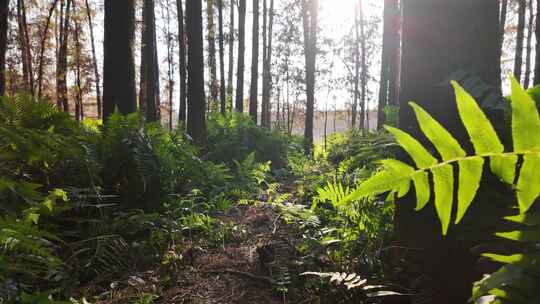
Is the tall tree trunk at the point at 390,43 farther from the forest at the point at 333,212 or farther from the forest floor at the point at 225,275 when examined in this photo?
the forest floor at the point at 225,275

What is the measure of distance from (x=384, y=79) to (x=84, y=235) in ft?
40.4

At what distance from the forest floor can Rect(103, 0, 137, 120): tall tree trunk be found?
3132 mm

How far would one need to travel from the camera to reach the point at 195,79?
8.74m

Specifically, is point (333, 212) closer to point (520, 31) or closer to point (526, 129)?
point (526, 129)

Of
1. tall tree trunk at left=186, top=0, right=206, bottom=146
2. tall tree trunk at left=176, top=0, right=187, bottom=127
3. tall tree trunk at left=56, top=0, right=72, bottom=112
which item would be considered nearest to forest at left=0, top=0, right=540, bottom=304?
tall tree trunk at left=186, top=0, right=206, bottom=146

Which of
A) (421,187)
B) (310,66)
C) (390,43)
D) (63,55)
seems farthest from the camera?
(63,55)

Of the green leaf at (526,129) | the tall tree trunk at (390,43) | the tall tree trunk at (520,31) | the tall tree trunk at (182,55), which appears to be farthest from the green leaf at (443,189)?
the tall tree trunk at (520,31)

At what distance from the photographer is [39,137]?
260 cm

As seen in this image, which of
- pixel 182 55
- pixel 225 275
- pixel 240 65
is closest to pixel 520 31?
pixel 240 65

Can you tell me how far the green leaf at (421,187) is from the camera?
90 cm

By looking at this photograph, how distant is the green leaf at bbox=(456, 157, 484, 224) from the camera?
0.81m

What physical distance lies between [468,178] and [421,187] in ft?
0.40

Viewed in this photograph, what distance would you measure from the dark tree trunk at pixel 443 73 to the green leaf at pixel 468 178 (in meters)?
1.37

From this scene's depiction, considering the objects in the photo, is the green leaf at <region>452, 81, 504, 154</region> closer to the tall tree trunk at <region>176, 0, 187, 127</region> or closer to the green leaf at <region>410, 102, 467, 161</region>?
the green leaf at <region>410, 102, 467, 161</region>
